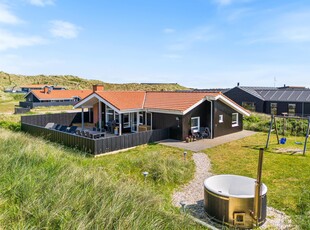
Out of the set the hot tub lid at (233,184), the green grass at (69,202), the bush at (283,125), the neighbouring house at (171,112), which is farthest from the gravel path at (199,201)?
the bush at (283,125)

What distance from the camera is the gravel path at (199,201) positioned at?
686cm

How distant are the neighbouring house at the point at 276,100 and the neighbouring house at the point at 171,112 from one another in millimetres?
12722

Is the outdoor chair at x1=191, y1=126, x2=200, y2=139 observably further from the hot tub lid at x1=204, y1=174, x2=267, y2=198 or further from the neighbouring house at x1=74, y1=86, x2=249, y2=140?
the hot tub lid at x1=204, y1=174, x2=267, y2=198

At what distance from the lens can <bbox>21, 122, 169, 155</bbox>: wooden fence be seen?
1420 cm

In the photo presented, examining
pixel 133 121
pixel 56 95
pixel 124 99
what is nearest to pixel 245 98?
pixel 133 121

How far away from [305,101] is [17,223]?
32.9 metres

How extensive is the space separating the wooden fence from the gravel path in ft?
16.8

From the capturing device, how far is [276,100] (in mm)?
32188

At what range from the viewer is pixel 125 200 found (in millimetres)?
5141

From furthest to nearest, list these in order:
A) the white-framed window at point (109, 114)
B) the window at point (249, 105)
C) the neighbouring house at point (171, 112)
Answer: the window at point (249, 105) < the white-framed window at point (109, 114) < the neighbouring house at point (171, 112)

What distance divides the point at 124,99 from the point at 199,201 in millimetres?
13686

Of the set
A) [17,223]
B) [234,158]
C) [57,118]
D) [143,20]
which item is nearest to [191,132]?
[234,158]

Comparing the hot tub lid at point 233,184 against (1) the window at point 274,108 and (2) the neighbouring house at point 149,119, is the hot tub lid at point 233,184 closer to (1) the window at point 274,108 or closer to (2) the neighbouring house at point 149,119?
(2) the neighbouring house at point 149,119

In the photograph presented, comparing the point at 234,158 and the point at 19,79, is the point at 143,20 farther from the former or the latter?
the point at 19,79
